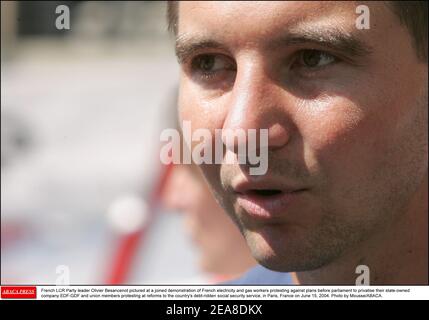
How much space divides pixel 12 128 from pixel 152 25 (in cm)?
148

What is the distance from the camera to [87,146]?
5.59 m

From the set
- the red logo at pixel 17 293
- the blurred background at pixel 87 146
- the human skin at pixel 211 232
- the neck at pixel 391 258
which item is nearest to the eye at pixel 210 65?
the neck at pixel 391 258

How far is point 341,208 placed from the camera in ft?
3.74

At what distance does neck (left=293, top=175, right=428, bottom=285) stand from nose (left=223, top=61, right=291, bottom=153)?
0.28 metres

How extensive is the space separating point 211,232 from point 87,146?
10.0 ft

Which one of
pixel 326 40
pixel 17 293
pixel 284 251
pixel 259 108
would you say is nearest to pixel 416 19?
pixel 326 40

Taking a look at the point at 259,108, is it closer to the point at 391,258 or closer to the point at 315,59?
the point at 315,59

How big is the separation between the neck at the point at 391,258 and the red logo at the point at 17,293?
20.1 inches

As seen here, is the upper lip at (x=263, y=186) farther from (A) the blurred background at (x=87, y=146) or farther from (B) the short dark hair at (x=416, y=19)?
(A) the blurred background at (x=87, y=146)

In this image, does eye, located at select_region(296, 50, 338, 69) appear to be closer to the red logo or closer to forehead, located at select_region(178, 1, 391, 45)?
forehead, located at select_region(178, 1, 391, 45)

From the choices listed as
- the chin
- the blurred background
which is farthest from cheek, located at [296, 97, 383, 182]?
the blurred background

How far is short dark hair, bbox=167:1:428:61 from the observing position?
44.4 inches

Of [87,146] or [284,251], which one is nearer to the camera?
[284,251]
